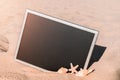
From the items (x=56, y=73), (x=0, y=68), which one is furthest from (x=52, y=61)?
(x=0, y=68)

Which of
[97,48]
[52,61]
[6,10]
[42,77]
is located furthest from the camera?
[6,10]

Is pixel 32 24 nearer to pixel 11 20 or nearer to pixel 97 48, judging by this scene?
pixel 97 48

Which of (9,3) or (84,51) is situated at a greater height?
(84,51)

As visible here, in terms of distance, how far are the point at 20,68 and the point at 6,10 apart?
168 centimetres

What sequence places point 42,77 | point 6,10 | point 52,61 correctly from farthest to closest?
point 6,10, point 52,61, point 42,77

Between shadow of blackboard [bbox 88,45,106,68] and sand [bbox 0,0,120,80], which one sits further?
sand [bbox 0,0,120,80]

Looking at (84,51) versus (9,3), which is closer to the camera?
(84,51)

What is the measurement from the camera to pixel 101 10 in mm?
4680

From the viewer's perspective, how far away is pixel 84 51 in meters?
3.25

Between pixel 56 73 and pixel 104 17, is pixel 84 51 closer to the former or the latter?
pixel 56 73

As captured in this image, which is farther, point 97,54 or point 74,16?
point 74,16

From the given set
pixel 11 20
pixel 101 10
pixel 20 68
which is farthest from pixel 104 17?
pixel 20 68

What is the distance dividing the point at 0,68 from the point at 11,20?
1.58m

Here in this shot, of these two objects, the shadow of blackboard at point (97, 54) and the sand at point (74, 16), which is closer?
the shadow of blackboard at point (97, 54)
